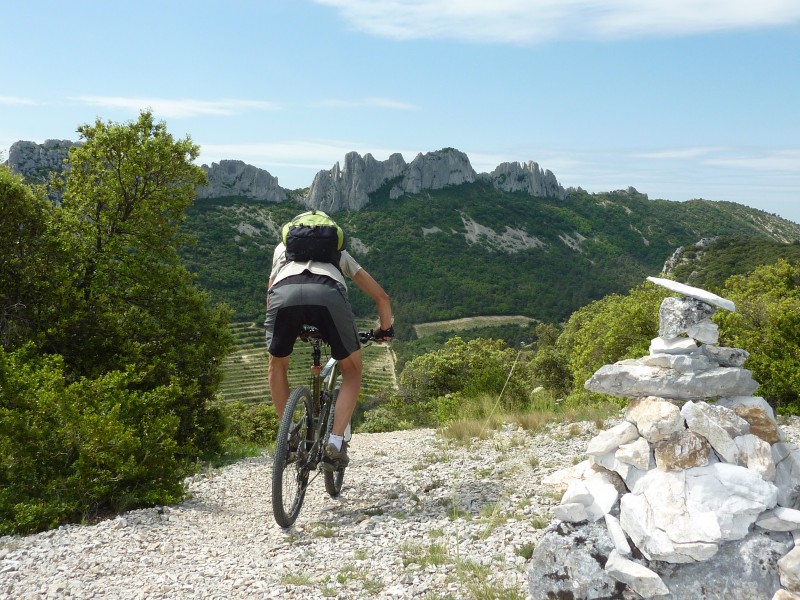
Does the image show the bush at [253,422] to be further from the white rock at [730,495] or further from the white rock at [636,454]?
the white rock at [730,495]

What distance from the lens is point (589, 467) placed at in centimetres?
412

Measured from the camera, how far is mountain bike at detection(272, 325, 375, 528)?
185 inches

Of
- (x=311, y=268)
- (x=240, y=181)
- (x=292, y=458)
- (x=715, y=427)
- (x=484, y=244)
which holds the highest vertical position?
(x=240, y=181)

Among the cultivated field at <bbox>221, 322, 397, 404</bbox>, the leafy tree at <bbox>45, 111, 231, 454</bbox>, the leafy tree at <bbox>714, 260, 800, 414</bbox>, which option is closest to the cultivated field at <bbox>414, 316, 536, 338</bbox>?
the cultivated field at <bbox>221, 322, 397, 404</bbox>

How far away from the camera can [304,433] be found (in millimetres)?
5238

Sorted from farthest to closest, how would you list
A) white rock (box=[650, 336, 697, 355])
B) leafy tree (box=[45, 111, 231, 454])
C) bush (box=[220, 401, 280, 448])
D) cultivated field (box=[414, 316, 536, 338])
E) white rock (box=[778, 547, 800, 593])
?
cultivated field (box=[414, 316, 536, 338]), bush (box=[220, 401, 280, 448]), leafy tree (box=[45, 111, 231, 454]), white rock (box=[650, 336, 697, 355]), white rock (box=[778, 547, 800, 593])

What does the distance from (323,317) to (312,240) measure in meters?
0.66

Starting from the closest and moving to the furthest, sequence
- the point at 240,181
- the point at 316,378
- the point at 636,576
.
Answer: the point at 636,576, the point at 316,378, the point at 240,181

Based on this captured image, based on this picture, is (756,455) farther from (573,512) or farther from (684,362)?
(573,512)

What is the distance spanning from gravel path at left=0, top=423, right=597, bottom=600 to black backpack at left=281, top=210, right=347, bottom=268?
2.22 m

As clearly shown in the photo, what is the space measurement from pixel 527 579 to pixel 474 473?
111 inches

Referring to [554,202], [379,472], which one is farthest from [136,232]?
[554,202]

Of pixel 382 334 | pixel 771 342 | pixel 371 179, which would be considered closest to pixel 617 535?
pixel 382 334

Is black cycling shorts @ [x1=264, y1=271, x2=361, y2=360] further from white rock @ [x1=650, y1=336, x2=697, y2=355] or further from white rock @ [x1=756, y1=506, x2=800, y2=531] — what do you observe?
white rock @ [x1=756, y1=506, x2=800, y2=531]
